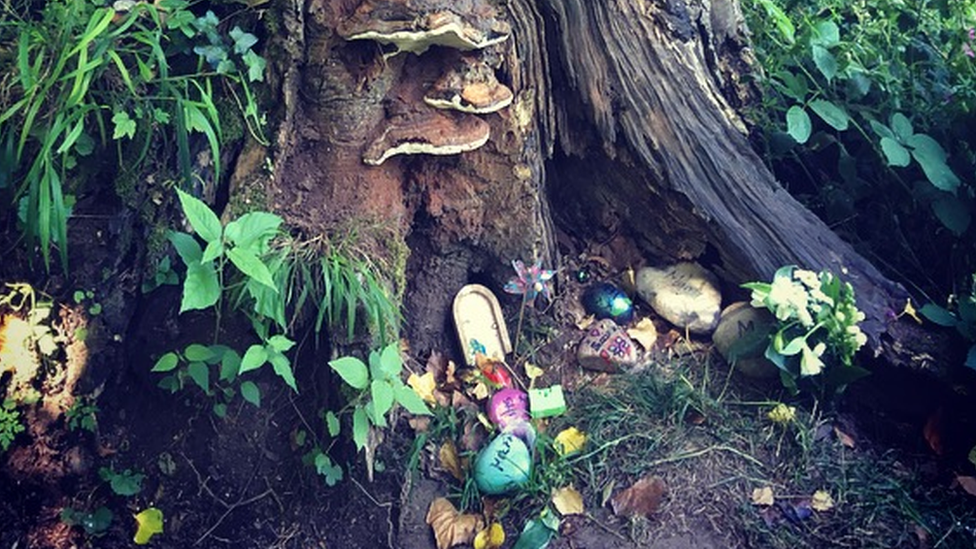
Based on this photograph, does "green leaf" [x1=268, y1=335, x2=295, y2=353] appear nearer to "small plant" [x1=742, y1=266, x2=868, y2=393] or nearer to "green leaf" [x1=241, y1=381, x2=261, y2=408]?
"green leaf" [x1=241, y1=381, x2=261, y2=408]

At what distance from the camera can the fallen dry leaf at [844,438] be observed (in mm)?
3119

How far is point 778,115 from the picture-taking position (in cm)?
385

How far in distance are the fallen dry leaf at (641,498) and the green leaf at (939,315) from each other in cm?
112

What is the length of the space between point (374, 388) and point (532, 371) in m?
0.84

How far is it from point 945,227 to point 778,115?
814 millimetres

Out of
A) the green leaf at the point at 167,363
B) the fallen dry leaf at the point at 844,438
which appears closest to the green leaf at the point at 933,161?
the fallen dry leaf at the point at 844,438

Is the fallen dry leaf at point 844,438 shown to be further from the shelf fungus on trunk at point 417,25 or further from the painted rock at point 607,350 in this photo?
the shelf fungus on trunk at point 417,25

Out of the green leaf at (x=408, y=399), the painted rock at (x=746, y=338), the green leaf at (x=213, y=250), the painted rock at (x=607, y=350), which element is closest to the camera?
the green leaf at (x=213, y=250)

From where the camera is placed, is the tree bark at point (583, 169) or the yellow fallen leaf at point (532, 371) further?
the yellow fallen leaf at point (532, 371)

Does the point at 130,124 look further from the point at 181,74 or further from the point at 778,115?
the point at 778,115

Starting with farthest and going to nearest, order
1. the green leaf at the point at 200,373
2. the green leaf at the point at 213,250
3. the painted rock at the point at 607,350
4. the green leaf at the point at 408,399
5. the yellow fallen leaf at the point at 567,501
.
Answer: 1. the painted rock at the point at 607,350
2. the yellow fallen leaf at the point at 567,501
3. the green leaf at the point at 200,373
4. the green leaf at the point at 408,399
5. the green leaf at the point at 213,250

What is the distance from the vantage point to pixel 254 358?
8.87 ft

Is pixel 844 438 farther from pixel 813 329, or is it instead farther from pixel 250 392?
pixel 250 392

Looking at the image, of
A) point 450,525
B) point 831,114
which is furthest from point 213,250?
point 831,114
